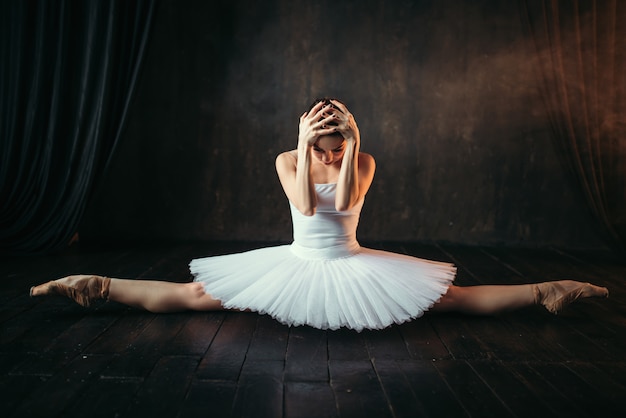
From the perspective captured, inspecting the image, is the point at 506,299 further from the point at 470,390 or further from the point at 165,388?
the point at 165,388

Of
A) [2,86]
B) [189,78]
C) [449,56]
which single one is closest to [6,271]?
[2,86]

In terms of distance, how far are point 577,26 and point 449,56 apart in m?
0.87

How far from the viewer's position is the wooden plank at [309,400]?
160cm

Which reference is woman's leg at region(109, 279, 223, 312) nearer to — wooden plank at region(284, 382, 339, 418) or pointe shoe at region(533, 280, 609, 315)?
wooden plank at region(284, 382, 339, 418)

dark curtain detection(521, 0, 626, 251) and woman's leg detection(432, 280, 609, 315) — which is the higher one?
dark curtain detection(521, 0, 626, 251)

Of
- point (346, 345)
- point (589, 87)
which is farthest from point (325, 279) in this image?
point (589, 87)

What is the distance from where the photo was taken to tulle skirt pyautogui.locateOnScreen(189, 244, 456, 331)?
213cm

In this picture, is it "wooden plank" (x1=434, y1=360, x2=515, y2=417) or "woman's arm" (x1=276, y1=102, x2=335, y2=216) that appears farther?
"woman's arm" (x1=276, y1=102, x2=335, y2=216)

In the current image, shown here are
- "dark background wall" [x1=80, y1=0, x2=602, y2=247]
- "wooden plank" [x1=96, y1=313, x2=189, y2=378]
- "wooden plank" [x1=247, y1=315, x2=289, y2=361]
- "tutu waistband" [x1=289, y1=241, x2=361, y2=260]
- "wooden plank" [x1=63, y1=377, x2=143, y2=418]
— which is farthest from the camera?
"dark background wall" [x1=80, y1=0, x2=602, y2=247]

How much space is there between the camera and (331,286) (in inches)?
87.5

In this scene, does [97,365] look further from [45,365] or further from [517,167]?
[517,167]

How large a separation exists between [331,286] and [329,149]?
0.55 metres

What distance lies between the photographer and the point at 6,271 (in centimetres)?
315

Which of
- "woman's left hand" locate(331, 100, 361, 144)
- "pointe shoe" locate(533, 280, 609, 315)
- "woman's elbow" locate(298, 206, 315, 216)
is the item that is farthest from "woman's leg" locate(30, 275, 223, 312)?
→ "pointe shoe" locate(533, 280, 609, 315)
